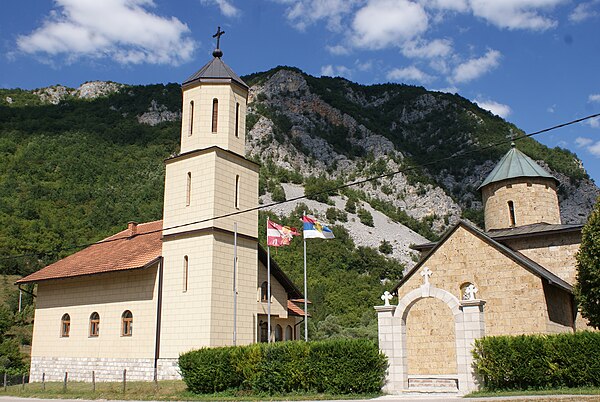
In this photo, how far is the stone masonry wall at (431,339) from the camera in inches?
1038

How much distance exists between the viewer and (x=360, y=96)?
14700 centimetres

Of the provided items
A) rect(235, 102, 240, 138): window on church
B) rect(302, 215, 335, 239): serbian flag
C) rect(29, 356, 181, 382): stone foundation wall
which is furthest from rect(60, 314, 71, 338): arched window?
rect(302, 215, 335, 239): serbian flag

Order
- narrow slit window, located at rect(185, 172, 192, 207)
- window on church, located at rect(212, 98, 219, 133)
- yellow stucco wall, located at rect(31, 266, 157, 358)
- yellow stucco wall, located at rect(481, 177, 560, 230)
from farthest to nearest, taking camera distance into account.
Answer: yellow stucco wall, located at rect(481, 177, 560, 230)
window on church, located at rect(212, 98, 219, 133)
narrow slit window, located at rect(185, 172, 192, 207)
yellow stucco wall, located at rect(31, 266, 157, 358)

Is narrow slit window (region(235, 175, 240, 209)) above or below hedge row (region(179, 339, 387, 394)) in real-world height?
above

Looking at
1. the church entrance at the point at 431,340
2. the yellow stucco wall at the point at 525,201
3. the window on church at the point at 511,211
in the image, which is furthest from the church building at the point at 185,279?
the window on church at the point at 511,211

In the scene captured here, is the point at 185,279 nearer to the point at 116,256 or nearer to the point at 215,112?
the point at 116,256

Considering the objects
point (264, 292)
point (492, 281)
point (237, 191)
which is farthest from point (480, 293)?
point (237, 191)

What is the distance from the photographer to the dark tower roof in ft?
96.0

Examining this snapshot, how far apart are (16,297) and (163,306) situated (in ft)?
107

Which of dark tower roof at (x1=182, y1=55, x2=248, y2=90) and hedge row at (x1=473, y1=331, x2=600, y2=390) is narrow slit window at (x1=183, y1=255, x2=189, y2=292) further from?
hedge row at (x1=473, y1=331, x2=600, y2=390)

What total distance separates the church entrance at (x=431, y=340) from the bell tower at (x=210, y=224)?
7738 millimetres

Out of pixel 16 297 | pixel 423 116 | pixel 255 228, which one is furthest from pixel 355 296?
pixel 423 116

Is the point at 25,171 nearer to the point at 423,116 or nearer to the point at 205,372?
the point at 205,372

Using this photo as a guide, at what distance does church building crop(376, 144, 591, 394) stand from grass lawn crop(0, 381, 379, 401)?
323 cm
